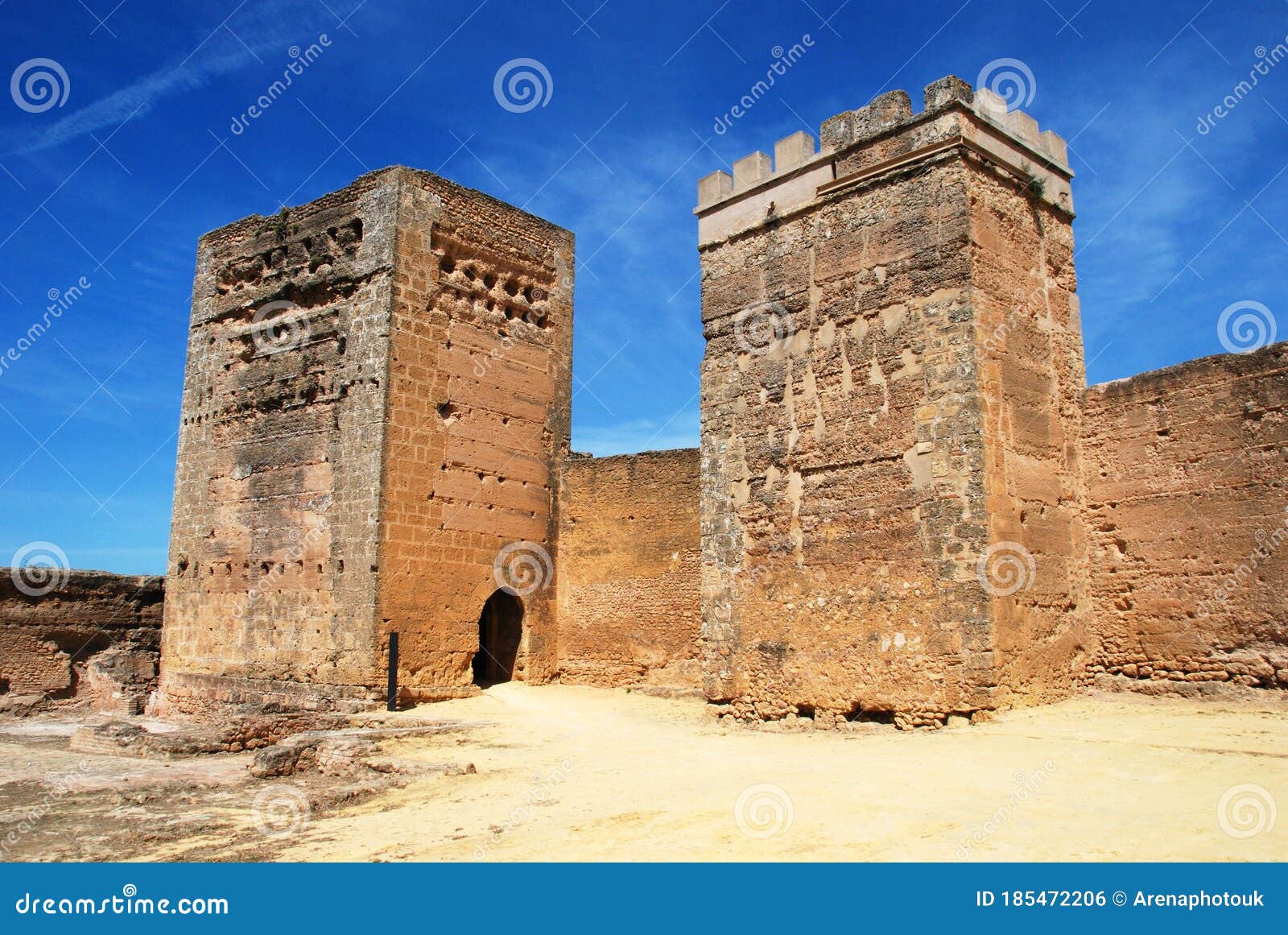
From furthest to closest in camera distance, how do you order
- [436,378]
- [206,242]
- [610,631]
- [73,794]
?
[206,242] < [610,631] < [436,378] < [73,794]

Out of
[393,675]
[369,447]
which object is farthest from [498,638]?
[369,447]

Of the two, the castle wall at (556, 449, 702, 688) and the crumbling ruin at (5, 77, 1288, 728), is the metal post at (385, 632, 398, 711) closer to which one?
A: the crumbling ruin at (5, 77, 1288, 728)

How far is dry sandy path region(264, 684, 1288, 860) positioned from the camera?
4469 millimetres

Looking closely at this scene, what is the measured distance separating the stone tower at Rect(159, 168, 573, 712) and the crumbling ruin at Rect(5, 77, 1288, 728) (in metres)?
0.05

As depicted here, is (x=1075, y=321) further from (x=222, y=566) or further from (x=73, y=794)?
(x=222, y=566)

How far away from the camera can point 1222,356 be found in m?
8.31

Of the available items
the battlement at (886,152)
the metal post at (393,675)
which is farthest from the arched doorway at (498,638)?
the battlement at (886,152)

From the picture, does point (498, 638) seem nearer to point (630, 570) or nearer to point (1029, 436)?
point (630, 570)

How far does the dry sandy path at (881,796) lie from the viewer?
447 cm

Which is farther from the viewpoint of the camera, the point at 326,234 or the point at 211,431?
the point at 211,431

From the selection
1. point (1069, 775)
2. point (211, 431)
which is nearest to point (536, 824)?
point (1069, 775)

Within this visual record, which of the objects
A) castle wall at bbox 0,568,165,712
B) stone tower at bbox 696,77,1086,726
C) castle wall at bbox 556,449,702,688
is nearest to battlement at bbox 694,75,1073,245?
stone tower at bbox 696,77,1086,726

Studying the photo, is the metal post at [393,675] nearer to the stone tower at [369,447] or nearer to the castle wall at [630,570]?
the stone tower at [369,447]

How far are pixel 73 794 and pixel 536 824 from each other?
13.4 feet
